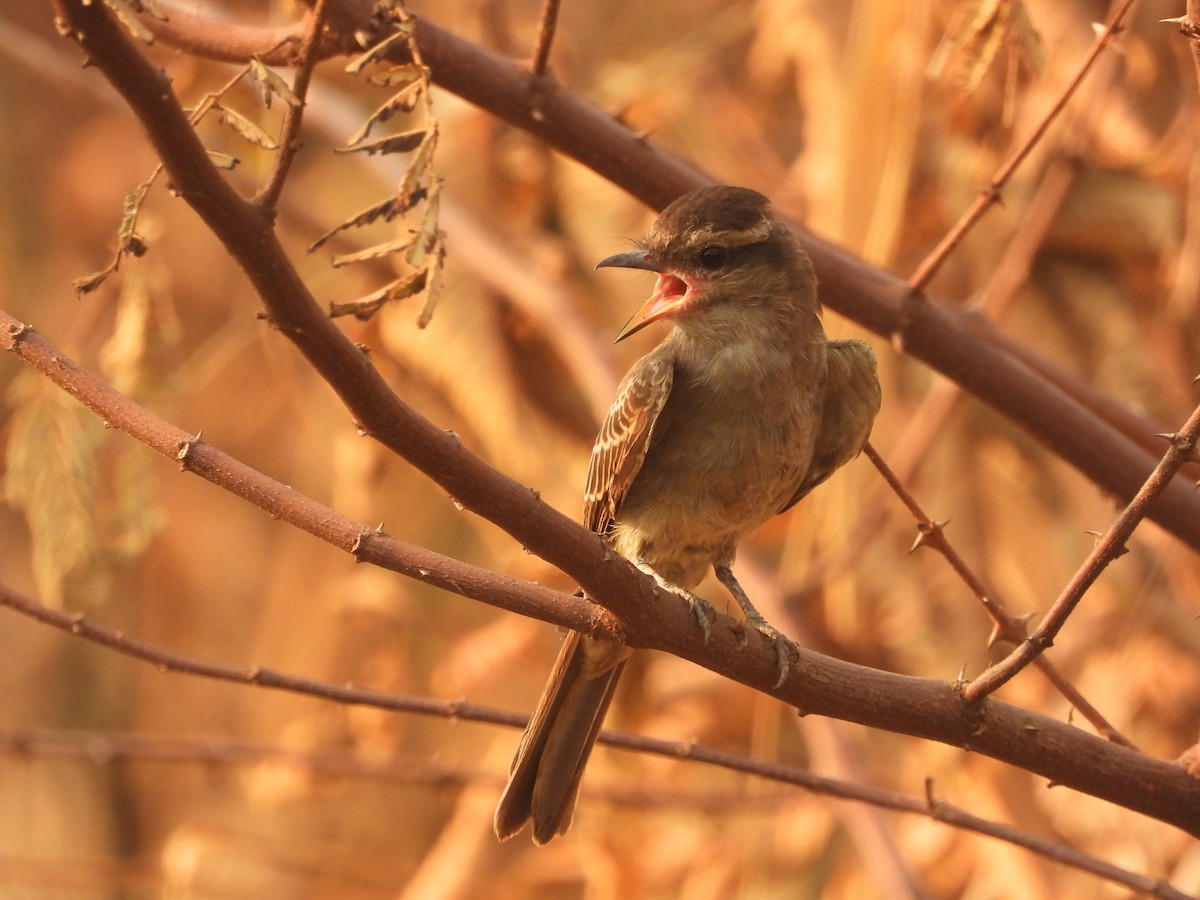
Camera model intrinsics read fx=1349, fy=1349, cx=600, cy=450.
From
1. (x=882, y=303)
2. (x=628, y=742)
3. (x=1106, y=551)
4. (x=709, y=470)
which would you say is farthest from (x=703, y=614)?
(x=882, y=303)

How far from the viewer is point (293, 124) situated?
164cm

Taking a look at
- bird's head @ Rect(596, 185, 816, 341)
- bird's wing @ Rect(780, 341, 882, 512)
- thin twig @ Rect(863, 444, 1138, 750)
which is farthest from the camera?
bird's wing @ Rect(780, 341, 882, 512)

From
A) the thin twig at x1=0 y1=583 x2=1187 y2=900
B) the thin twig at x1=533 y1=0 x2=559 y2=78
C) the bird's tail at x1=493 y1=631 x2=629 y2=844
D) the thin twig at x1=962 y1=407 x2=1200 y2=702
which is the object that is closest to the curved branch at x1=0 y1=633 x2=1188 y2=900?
the thin twig at x1=0 y1=583 x2=1187 y2=900

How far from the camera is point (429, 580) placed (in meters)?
2.08

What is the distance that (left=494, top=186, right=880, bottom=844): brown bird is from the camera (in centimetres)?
323

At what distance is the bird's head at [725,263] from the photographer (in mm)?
3283

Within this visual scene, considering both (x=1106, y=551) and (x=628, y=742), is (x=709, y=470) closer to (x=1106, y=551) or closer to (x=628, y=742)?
(x=628, y=742)

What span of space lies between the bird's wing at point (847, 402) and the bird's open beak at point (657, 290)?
1.36 feet

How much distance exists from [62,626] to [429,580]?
3.10 feet

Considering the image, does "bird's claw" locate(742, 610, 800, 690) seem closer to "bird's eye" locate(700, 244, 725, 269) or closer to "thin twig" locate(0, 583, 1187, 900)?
"thin twig" locate(0, 583, 1187, 900)

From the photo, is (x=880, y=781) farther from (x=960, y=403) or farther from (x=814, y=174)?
(x=814, y=174)

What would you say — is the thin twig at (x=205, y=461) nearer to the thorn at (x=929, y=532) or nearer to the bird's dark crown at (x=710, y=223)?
the thorn at (x=929, y=532)

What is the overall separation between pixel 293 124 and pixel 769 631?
1.54 meters

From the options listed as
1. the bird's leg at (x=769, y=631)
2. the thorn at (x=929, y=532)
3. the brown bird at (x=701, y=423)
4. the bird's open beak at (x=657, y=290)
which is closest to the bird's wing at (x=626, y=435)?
the brown bird at (x=701, y=423)
